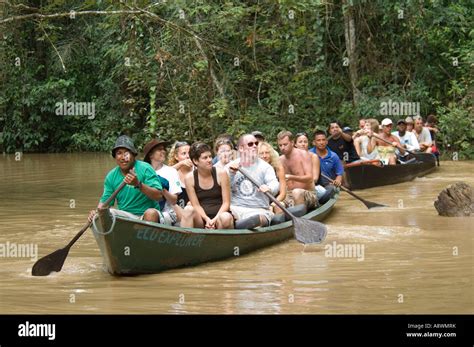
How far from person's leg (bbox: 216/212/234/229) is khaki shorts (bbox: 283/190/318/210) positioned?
192 cm

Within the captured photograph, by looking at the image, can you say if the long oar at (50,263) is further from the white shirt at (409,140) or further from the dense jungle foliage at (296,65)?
the white shirt at (409,140)

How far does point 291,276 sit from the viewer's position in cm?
850

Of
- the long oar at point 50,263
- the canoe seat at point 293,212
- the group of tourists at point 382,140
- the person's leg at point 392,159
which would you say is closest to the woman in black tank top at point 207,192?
the canoe seat at point 293,212

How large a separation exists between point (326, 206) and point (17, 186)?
7659mm

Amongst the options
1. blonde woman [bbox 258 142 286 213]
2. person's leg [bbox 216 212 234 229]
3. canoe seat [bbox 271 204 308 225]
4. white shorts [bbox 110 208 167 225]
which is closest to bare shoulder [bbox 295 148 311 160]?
canoe seat [bbox 271 204 308 225]

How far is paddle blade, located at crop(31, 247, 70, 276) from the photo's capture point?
8.58 meters

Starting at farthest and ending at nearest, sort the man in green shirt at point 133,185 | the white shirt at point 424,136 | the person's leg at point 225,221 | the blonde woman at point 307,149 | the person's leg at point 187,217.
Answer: the white shirt at point 424,136 < the blonde woman at point 307,149 < the person's leg at point 225,221 < the person's leg at point 187,217 < the man in green shirt at point 133,185

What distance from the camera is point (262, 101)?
77.3 ft

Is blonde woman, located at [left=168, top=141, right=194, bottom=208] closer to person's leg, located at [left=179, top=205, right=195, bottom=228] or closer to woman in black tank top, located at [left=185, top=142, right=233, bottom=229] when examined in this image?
woman in black tank top, located at [left=185, top=142, right=233, bottom=229]

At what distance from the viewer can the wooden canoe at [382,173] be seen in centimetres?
1534

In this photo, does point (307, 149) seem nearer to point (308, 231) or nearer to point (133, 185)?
point (308, 231)

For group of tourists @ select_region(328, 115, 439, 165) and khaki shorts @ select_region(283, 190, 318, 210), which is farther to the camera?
group of tourists @ select_region(328, 115, 439, 165)

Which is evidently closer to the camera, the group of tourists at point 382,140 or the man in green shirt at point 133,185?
the man in green shirt at point 133,185
